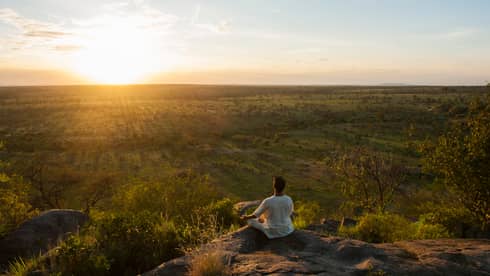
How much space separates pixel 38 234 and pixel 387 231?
1120 cm

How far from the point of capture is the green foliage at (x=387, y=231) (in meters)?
11.4

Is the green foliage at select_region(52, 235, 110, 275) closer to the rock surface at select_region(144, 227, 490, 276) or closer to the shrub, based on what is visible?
the rock surface at select_region(144, 227, 490, 276)

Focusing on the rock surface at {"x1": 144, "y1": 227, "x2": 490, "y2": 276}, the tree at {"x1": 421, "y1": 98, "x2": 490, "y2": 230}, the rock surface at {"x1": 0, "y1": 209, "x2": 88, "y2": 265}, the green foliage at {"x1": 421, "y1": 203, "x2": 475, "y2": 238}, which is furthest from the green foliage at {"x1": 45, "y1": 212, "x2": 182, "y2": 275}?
the green foliage at {"x1": 421, "y1": 203, "x2": 475, "y2": 238}

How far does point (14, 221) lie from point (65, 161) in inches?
886

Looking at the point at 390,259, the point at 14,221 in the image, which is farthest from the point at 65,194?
the point at 390,259

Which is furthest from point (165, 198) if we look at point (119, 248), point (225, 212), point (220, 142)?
point (220, 142)

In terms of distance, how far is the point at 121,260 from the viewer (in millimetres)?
9258

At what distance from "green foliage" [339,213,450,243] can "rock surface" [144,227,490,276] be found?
8.20 feet

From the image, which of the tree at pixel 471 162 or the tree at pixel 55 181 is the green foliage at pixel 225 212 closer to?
the tree at pixel 471 162

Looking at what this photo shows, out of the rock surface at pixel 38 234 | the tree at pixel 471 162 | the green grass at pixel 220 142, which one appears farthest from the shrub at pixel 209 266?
the green grass at pixel 220 142

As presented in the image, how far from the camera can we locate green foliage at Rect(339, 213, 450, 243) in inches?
447

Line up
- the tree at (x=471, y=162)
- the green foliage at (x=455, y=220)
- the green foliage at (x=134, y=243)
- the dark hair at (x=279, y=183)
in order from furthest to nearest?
1. the green foliage at (x=455, y=220)
2. the tree at (x=471, y=162)
3. the green foliage at (x=134, y=243)
4. the dark hair at (x=279, y=183)

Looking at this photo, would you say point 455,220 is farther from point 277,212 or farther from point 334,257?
point 277,212

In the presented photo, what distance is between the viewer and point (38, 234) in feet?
39.5
